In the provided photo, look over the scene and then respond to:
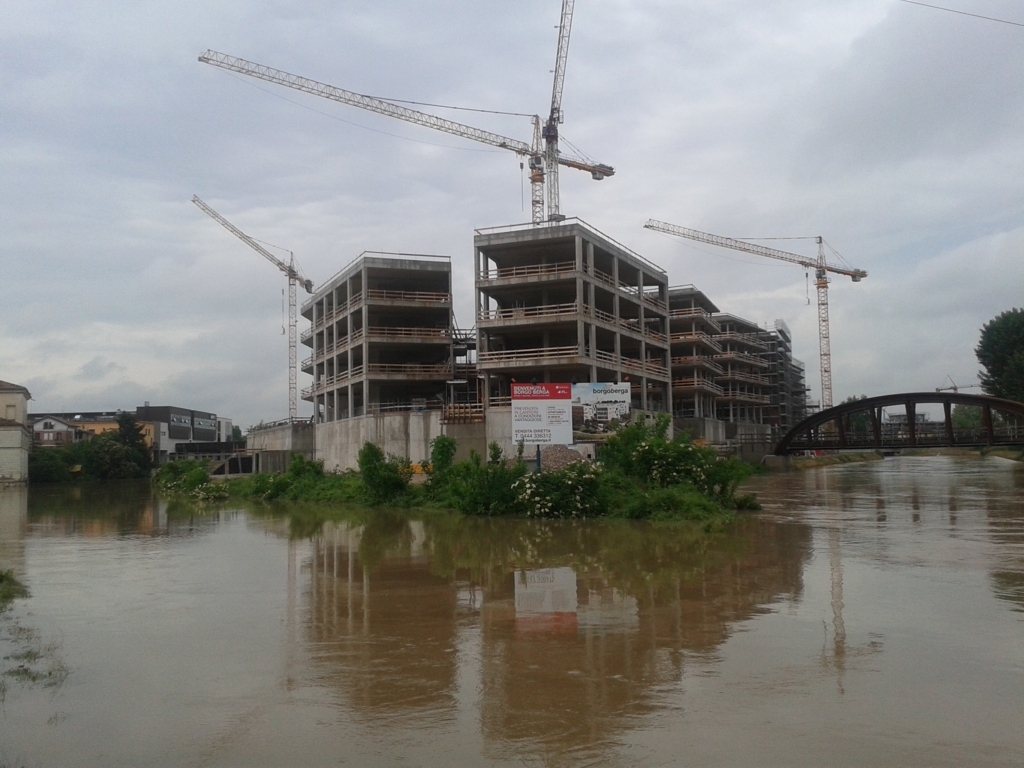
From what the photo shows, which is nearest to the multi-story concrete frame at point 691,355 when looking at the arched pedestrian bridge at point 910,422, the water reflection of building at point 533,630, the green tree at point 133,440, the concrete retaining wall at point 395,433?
the arched pedestrian bridge at point 910,422

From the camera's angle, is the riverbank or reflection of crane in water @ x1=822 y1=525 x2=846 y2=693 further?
the riverbank

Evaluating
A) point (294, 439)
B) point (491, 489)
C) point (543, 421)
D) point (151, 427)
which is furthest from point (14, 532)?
point (151, 427)

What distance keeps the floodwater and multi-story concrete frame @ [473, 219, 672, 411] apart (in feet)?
100

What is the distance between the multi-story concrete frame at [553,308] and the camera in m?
51.2

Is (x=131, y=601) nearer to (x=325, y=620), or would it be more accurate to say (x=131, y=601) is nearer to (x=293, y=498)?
(x=325, y=620)

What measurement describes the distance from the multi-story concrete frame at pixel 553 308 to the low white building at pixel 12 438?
5094 cm

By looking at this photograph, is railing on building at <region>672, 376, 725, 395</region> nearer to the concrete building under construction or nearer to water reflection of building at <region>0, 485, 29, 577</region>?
the concrete building under construction

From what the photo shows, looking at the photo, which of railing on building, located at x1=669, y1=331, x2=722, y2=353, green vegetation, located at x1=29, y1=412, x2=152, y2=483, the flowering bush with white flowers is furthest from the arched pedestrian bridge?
green vegetation, located at x1=29, y1=412, x2=152, y2=483

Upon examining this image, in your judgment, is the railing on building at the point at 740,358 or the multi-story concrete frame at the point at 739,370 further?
the multi-story concrete frame at the point at 739,370

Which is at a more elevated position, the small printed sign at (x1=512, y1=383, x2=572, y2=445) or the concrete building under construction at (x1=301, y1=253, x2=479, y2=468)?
the concrete building under construction at (x1=301, y1=253, x2=479, y2=468)

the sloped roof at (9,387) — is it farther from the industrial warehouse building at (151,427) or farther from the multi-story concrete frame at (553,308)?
the multi-story concrete frame at (553,308)

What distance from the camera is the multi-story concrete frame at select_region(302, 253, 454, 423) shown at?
58.6 metres

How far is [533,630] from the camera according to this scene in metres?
11.8

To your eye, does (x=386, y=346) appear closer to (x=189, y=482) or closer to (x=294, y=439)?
(x=294, y=439)
